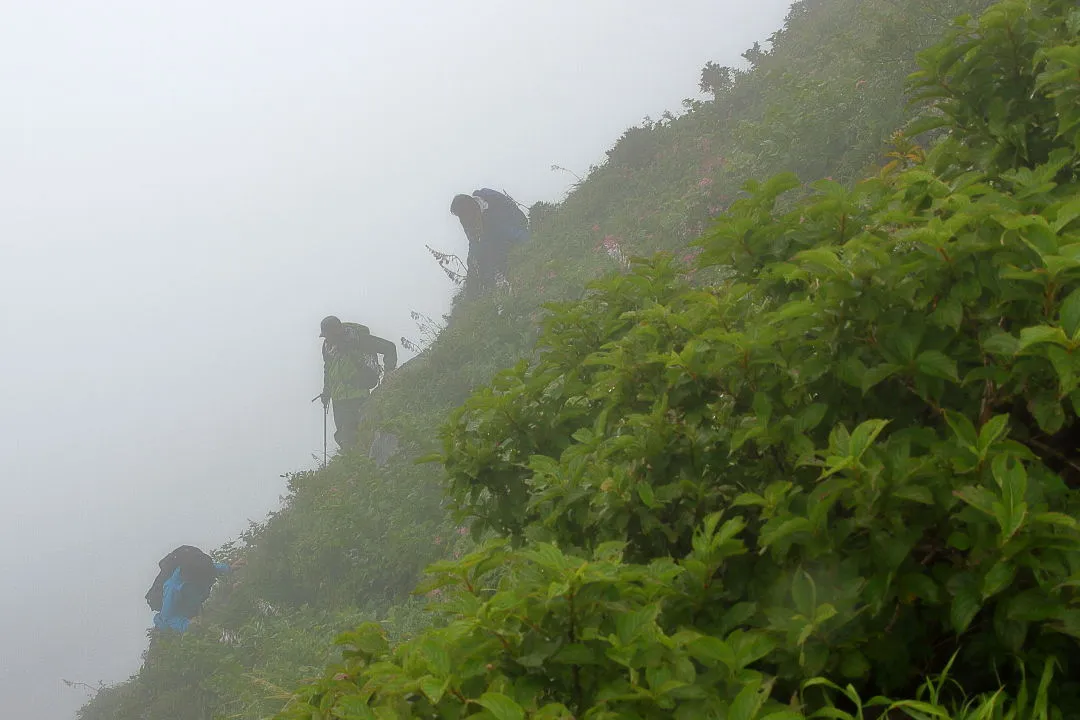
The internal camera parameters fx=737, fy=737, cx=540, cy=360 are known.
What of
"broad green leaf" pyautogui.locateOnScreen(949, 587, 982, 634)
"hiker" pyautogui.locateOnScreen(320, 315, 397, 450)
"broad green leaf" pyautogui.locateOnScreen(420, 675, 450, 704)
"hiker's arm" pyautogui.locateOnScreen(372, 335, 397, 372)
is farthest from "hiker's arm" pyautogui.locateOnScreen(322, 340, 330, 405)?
"broad green leaf" pyautogui.locateOnScreen(949, 587, 982, 634)

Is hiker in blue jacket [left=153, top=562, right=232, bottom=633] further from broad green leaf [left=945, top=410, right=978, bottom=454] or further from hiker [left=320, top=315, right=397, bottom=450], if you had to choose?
broad green leaf [left=945, top=410, right=978, bottom=454]

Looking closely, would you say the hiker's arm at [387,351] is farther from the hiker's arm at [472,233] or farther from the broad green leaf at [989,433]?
the broad green leaf at [989,433]

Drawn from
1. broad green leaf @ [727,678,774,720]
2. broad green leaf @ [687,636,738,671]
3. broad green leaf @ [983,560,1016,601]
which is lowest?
broad green leaf @ [983,560,1016,601]

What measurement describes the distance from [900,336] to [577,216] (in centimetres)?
2328

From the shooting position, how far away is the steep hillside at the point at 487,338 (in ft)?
42.7

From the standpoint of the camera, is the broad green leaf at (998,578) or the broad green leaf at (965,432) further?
the broad green leaf at (965,432)

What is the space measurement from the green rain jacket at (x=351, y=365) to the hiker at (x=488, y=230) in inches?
202

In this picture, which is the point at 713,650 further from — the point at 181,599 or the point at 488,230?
the point at 488,230

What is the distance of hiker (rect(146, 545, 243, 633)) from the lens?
24.1 meters

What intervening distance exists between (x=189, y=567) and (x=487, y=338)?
13.2m

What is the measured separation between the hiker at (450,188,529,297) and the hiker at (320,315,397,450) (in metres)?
5.23

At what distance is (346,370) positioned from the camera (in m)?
29.7

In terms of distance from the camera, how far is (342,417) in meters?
30.3

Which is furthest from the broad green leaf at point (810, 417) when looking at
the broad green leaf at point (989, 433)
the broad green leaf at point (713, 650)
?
the broad green leaf at point (713, 650)
